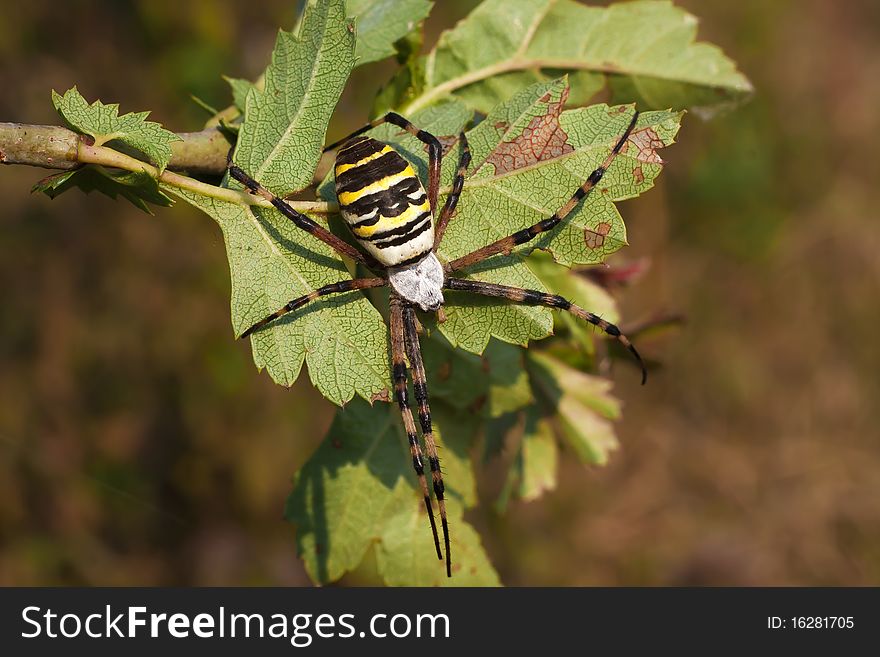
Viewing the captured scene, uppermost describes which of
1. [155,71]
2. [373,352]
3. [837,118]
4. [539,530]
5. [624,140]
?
[837,118]

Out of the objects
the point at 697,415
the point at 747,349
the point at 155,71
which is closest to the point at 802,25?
the point at 747,349

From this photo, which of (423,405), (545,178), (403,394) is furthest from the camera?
(423,405)

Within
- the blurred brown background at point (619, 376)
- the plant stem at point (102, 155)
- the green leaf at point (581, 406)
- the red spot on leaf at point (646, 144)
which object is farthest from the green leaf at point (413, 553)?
the blurred brown background at point (619, 376)

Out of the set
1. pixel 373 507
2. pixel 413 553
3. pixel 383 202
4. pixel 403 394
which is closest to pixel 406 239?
pixel 383 202

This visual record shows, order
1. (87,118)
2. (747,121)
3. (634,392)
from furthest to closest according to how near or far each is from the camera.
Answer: (747,121), (634,392), (87,118)

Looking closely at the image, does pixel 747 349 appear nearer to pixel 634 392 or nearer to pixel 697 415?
pixel 697 415

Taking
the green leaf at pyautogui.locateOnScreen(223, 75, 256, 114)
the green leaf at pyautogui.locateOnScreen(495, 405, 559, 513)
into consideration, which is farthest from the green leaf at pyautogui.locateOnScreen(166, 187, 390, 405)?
the green leaf at pyautogui.locateOnScreen(495, 405, 559, 513)

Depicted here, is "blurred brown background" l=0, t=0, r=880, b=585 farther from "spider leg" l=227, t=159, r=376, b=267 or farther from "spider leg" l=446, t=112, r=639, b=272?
"spider leg" l=446, t=112, r=639, b=272

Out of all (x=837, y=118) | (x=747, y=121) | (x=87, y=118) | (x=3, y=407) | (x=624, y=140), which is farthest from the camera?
(x=837, y=118)

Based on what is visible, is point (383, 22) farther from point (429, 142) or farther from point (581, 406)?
point (581, 406)
